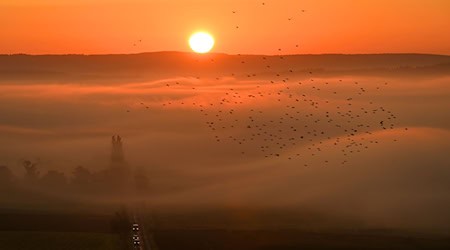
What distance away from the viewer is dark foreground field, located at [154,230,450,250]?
526 ft

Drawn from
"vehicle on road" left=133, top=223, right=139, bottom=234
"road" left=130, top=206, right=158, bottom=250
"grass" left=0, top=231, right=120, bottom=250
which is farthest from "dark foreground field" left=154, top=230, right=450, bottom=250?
"grass" left=0, top=231, right=120, bottom=250

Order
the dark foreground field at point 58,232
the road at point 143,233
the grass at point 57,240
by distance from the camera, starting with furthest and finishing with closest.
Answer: the dark foreground field at point 58,232
the grass at point 57,240
the road at point 143,233

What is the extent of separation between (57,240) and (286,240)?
4327cm

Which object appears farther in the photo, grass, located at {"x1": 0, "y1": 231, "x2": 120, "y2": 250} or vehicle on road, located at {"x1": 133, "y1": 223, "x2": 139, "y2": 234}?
vehicle on road, located at {"x1": 133, "y1": 223, "x2": 139, "y2": 234}

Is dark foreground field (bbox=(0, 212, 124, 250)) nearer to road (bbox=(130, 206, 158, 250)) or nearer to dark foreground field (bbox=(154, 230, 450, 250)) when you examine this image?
road (bbox=(130, 206, 158, 250))

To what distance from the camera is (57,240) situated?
16562 centimetres

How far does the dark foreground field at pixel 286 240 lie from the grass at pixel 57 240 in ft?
31.3

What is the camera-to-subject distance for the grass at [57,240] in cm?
15950

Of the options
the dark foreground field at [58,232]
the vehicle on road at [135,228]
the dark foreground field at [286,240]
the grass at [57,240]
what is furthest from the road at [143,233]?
the grass at [57,240]

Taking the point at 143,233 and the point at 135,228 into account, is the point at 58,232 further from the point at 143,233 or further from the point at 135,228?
the point at 143,233

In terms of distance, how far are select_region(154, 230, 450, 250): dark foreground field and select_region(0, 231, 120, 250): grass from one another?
9.53 meters

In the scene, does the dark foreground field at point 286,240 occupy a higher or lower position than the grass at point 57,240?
lower

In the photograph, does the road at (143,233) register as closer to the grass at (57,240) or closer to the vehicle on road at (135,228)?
the vehicle on road at (135,228)

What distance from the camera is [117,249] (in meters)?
154
